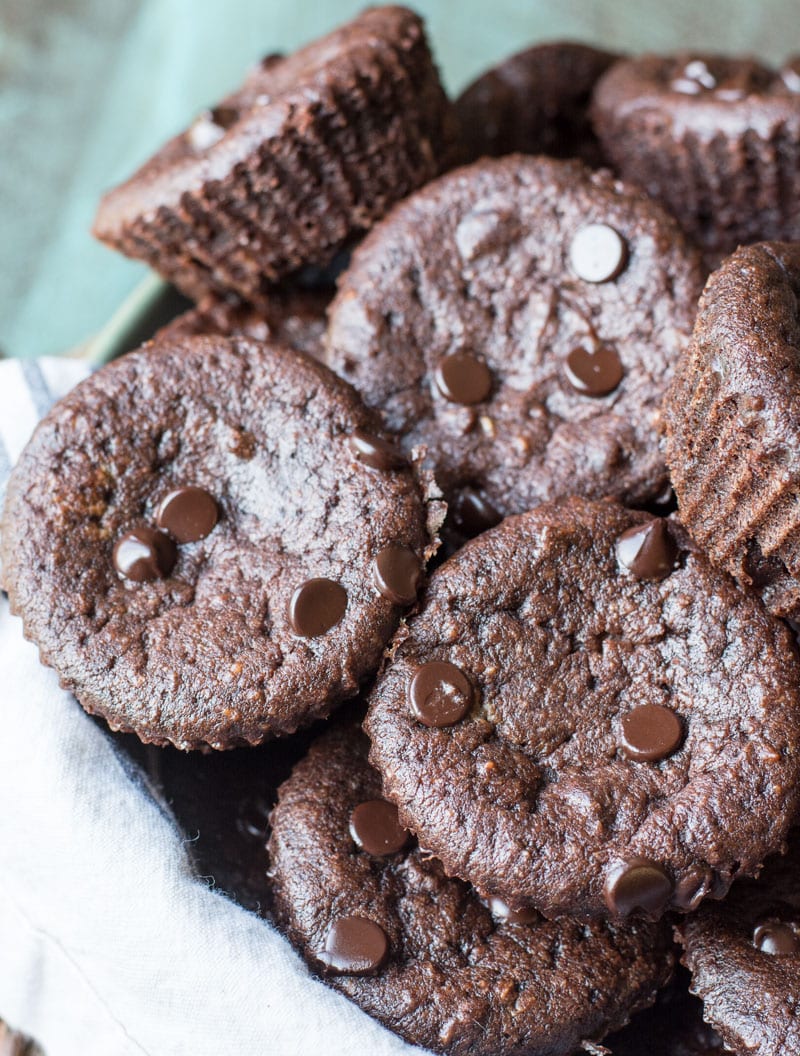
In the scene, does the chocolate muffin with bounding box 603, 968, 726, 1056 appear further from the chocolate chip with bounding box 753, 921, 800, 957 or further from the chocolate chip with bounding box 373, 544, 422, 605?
the chocolate chip with bounding box 373, 544, 422, 605

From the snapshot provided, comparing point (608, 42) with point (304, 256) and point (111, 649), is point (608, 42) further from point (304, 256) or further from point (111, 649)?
point (111, 649)

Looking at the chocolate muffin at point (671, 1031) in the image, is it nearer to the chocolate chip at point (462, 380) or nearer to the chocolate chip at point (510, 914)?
the chocolate chip at point (510, 914)

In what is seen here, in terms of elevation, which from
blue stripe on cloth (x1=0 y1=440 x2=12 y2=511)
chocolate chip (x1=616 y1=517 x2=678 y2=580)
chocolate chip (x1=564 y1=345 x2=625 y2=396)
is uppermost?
blue stripe on cloth (x1=0 y1=440 x2=12 y2=511)

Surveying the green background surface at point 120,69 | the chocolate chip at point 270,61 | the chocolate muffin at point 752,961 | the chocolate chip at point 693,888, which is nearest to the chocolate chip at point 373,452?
the chocolate chip at point 693,888

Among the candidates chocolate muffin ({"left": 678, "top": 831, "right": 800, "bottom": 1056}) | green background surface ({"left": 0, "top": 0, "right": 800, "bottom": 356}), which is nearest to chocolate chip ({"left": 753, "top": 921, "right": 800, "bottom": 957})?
chocolate muffin ({"left": 678, "top": 831, "right": 800, "bottom": 1056})

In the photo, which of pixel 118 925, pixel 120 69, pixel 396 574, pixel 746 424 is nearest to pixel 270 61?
pixel 396 574

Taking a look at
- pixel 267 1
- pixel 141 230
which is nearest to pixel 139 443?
pixel 141 230

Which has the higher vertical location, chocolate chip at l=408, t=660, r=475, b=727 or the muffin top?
the muffin top
